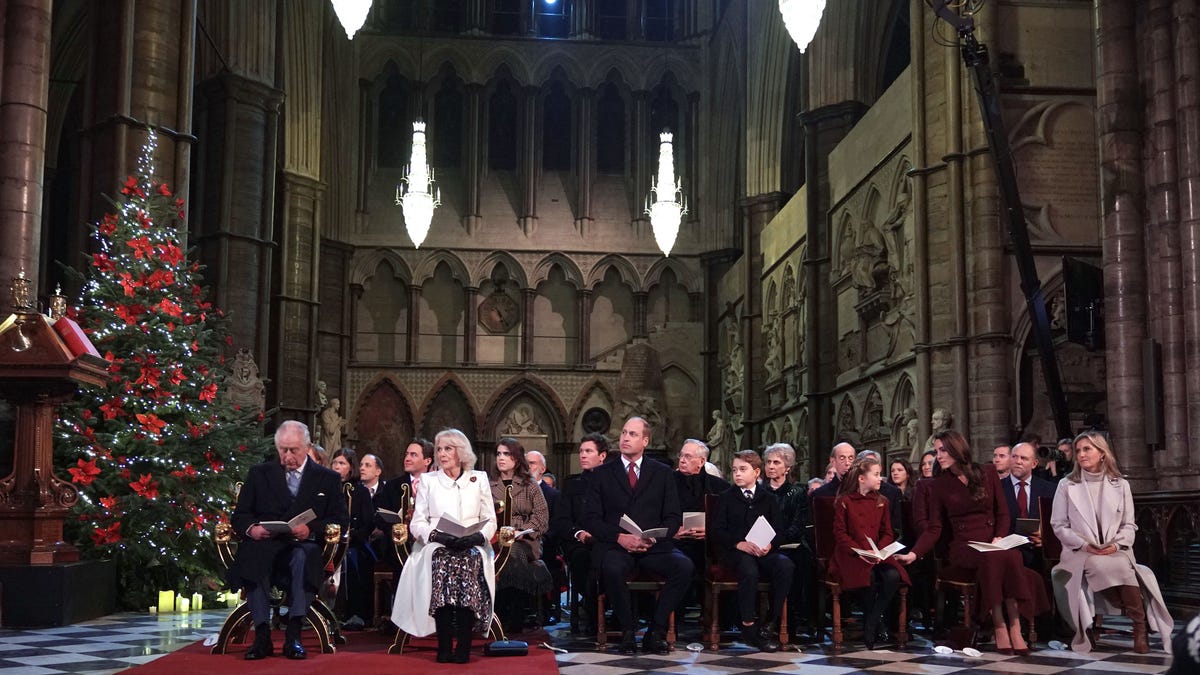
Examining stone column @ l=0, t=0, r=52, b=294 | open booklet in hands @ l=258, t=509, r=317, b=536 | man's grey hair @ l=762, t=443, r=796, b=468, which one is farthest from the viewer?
stone column @ l=0, t=0, r=52, b=294

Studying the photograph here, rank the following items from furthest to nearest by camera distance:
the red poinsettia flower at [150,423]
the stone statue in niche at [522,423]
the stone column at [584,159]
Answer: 1. the stone column at [584,159]
2. the stone statue in niche at [522,423]
3. the red poinsettia flower at [150,423]

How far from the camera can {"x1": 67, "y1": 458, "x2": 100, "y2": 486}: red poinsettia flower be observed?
32.6ft

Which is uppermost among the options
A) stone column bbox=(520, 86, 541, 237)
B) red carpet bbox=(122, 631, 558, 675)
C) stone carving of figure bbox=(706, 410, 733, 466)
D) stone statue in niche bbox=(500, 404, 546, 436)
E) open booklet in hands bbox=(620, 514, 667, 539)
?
stone column bbox=(520, 86, 541, 237)

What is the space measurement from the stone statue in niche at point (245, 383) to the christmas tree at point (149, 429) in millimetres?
6462

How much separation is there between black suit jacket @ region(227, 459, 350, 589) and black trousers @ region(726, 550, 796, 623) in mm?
2494

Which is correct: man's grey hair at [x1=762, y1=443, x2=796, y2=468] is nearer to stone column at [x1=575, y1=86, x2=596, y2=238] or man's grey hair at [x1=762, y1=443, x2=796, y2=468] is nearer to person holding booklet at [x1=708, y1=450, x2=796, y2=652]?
person holding booklet at [x1=708, y1=450, x2=796, y2=652]

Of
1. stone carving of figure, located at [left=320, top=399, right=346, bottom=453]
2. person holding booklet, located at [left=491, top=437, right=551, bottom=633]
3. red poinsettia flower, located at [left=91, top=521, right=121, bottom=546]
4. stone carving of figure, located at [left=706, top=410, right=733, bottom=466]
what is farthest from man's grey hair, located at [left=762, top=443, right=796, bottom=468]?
stone carving of figure, located at [left=320, top=399, right=346, bottom=453]

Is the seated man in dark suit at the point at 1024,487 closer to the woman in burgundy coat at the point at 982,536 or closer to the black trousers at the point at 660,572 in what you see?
the woman in burgundy coat at the point at 982,536

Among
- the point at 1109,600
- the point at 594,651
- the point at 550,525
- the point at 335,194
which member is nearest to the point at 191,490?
the point at 550,525

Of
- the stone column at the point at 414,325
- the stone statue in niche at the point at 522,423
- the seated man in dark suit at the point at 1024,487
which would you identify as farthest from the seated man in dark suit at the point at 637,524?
the stone column at the point at 414,325

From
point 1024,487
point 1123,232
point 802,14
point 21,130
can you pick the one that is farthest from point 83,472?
point 1123,232

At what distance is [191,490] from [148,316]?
5.26 ft

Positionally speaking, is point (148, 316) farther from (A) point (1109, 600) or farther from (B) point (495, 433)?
(B) point (495, 433)

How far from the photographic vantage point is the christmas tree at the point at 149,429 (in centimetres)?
1017
